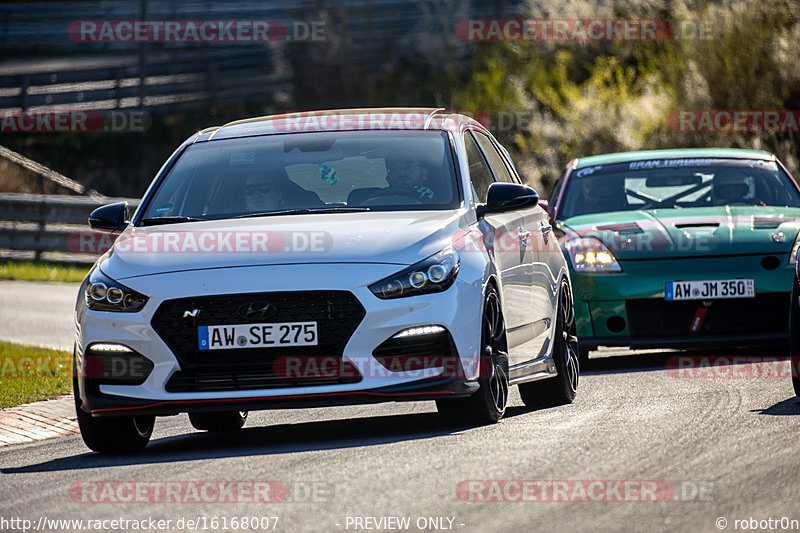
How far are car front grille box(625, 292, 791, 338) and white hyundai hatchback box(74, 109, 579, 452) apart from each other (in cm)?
317

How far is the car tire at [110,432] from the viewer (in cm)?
798

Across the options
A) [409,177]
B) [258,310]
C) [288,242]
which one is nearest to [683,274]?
[409,177]

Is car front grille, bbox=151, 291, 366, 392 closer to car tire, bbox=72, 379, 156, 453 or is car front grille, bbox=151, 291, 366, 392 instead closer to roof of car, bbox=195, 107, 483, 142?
car tire, bbox=72, 379, 156, 453

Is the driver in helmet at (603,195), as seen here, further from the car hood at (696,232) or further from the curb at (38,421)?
the curb at (38,421)

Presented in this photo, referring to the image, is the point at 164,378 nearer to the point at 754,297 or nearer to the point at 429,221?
the point at 429,221

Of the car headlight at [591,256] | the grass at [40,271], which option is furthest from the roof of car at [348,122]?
the grass at [40,271]

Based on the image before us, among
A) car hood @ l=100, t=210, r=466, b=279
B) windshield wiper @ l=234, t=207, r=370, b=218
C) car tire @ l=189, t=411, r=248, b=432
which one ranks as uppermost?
windshield wiper @ l=234, t=207, r=370, b=218

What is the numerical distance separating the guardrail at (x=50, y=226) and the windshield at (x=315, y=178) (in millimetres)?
17226

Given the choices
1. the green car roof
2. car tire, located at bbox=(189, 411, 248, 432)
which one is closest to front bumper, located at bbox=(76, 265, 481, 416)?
car tire, located at bbox=(189, 411, 248, 432)

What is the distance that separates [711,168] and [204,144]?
5.40 meters

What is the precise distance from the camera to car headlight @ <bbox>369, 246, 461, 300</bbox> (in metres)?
7.45

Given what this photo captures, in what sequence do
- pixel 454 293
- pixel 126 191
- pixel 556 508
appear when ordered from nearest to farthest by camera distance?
pixel 556 508, pixel 454 293, pixel 126 191

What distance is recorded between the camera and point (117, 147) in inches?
1559

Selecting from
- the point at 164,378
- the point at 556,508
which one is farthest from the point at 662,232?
the point at 556,508
